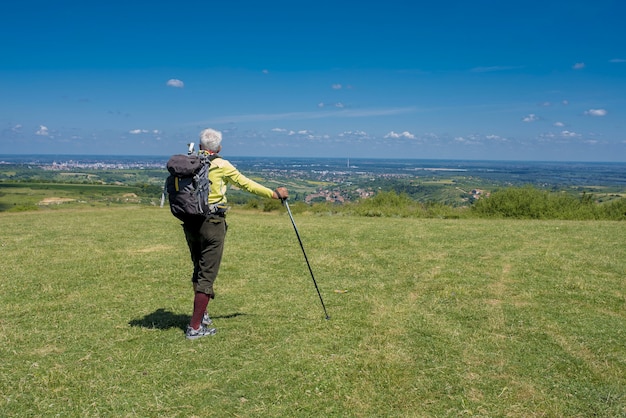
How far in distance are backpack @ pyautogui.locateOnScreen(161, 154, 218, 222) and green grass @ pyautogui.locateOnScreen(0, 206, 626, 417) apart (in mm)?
1952

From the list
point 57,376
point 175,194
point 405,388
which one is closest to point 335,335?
point 405,388

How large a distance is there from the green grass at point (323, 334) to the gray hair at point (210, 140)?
9.28 ft

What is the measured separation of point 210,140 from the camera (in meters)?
6.24

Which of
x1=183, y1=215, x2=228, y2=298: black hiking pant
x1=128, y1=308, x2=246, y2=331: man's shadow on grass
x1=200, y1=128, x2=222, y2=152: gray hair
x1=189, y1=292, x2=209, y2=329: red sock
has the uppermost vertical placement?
x1=200, y1=128, x2=222, y2=152: gray hair

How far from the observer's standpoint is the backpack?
5789 millimetres

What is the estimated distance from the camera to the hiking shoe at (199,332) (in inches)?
253

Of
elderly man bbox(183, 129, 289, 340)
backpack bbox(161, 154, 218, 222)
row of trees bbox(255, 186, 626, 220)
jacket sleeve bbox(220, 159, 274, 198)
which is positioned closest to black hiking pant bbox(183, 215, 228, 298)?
elderly man bbox(183, 129, 289, 340)

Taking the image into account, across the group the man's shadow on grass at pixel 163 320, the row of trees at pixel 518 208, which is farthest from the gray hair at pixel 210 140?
the row of trees at pixel 518 208

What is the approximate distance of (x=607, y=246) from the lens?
43.7 ft

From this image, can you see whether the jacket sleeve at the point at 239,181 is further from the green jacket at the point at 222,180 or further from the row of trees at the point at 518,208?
the row of trees at the point at 518,208

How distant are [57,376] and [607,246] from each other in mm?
14583

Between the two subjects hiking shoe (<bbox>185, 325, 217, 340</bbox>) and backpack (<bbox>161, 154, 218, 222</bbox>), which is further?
hiking shoe (<bbox>185, 325, 217, 340</bbox>)

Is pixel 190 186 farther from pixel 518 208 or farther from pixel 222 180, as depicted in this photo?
pixel 518 208

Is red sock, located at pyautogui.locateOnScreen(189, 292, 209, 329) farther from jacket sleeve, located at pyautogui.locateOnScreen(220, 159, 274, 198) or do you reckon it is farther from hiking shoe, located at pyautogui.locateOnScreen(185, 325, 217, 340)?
jacket sleeve, located at pyautogui.locateOnScreen(220, 159, 274, 198)
